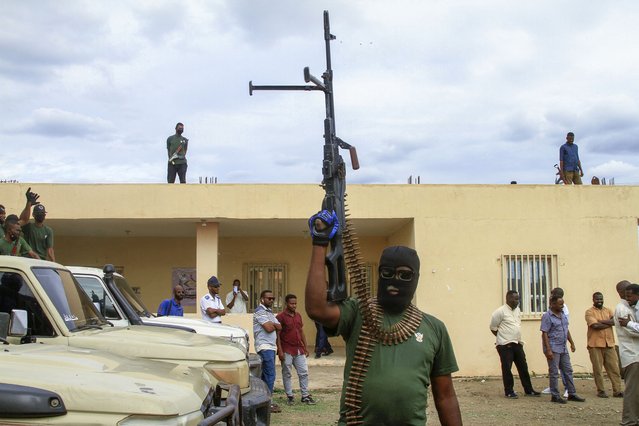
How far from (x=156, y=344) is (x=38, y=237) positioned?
381 cm

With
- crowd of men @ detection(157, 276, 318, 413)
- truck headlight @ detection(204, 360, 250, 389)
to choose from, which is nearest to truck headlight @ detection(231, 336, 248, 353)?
crowd of men @ detection(157, 276, 318, 413)

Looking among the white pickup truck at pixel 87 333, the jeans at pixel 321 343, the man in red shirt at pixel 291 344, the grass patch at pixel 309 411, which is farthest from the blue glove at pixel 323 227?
the jeans at pixel 321 343

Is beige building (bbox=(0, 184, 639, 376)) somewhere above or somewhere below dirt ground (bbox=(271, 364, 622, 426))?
above

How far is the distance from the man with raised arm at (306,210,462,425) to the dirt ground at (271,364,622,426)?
607cm

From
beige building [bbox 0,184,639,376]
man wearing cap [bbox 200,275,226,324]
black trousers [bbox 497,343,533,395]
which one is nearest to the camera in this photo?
man wearing cap [bbox 200,275,226,324]

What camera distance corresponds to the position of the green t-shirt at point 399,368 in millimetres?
3484

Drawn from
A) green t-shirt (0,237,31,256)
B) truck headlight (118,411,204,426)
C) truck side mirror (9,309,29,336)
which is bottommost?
truck headlight (118,411,204,426)

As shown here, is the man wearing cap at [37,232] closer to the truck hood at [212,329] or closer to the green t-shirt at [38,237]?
the green t-shirt at [38,237]

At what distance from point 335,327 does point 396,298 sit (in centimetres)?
34

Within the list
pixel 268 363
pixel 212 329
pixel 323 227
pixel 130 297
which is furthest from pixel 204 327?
pixel 323 227

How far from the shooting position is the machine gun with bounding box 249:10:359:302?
3682mm

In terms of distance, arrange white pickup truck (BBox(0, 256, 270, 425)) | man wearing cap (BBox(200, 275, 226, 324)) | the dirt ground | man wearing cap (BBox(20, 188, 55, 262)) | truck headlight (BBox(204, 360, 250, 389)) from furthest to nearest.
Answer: man wearing cap (BBox(200, 275, 226, 324))
the dirt ground
man wearing cap (BBox(20, 188, 55, 262))
truck headlight (BBox(204, 360, 250, 389))
white pickup truck (BBox(0, 256, 270, 425))

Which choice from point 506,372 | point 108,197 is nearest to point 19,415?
point 506,372

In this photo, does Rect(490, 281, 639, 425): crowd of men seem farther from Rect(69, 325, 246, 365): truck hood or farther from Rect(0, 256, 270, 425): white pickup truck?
Rect(69, 325, 246, 365): truck hood
